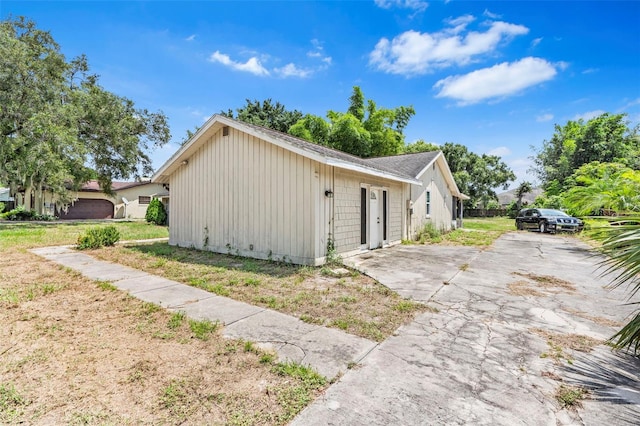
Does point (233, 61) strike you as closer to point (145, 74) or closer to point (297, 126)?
point (145, 74)

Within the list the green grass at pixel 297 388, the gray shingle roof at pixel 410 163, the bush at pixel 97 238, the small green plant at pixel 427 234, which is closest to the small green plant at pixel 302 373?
the green grass at pixel 297 388

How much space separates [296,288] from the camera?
17.9ft

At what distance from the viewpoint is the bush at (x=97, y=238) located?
950cm

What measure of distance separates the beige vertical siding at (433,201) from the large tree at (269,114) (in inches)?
765

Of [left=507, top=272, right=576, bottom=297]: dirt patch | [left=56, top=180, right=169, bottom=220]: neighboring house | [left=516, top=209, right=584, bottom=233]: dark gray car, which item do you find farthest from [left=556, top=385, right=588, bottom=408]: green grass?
[left=56, top=180, right=169, bottom=220]: neighboring house

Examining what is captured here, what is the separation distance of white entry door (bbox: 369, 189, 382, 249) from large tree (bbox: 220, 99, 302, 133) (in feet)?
76.4

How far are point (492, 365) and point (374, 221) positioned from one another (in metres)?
7.23

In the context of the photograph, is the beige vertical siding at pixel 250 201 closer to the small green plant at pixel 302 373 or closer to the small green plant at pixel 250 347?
the small green plant at pixel 250 347

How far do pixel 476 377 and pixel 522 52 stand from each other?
13.7 meters

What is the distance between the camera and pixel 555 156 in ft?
103

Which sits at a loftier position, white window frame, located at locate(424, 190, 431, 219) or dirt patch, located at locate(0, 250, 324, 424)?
white window frame, located at locate(424, 190, 431, 219)

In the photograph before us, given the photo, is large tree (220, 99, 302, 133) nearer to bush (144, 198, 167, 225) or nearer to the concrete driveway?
bush (144, 198, 167, 225)

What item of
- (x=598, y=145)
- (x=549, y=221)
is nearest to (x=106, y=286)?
(x=549, y=221)

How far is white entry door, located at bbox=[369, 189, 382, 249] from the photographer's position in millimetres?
9731
